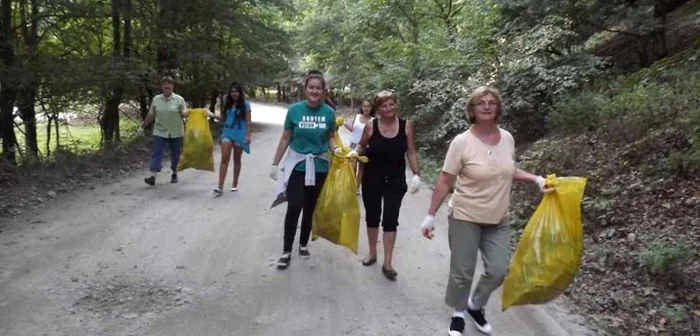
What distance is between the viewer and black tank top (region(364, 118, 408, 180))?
4.92m

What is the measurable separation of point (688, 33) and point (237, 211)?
890 centimetres

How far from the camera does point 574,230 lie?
356 centimetres

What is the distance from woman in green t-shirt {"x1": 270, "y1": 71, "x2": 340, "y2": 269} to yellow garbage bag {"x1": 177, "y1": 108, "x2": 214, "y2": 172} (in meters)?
4.11

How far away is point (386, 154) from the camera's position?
4938mm

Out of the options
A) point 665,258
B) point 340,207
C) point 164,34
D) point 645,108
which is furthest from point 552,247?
point 164,34

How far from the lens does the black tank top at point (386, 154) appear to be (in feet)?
16.1

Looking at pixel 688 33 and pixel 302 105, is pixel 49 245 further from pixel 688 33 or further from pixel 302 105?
pixel 688 33

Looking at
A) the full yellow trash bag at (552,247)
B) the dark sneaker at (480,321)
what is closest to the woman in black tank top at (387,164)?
the dark sneaker at (480,321)

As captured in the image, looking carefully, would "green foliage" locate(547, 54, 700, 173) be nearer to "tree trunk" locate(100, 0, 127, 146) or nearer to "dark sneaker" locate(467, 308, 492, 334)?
"dark sneaker" locate(467, 308, 492, 334)

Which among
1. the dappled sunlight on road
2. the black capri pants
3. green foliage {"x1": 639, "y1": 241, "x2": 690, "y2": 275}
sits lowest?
the dappled sunlight on road

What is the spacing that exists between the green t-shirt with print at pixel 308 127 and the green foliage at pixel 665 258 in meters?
3.01

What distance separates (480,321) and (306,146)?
7.23ft

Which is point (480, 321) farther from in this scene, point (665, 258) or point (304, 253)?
point (304, 253)

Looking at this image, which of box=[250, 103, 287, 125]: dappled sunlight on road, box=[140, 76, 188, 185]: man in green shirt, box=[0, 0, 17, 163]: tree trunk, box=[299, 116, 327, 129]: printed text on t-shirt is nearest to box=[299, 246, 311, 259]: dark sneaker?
box=[299, 116, 327, 129]: printed text on t-shirt
